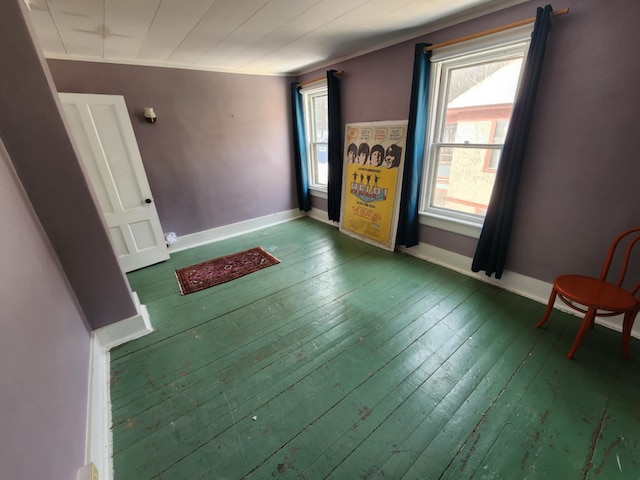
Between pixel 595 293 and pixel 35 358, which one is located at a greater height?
pixel 35 358

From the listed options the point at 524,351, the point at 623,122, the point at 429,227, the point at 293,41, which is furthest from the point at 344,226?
the point at 623,122

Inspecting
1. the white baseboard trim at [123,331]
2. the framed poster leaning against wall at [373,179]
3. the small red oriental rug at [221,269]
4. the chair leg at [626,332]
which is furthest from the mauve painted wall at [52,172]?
the chair leg at [626,332]

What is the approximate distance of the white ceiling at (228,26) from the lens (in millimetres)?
1773

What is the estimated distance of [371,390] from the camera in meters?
1.56

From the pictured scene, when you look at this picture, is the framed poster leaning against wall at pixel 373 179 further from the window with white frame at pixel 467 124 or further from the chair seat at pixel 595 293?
the chair seat at pixel 595 293

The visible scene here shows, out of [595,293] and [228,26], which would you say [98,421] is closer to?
[228,26]

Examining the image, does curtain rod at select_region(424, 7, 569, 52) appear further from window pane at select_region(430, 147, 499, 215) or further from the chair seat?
the chair seat

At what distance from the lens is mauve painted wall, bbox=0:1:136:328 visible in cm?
137

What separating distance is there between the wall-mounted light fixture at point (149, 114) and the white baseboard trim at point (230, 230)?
4.81ft

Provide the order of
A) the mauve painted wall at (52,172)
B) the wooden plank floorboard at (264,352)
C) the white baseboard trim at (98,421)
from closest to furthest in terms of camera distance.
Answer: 1. the white baseboard trim at (98,421)
2. the mauve painted wall at (52,172)
3. the wooden plank floorboard at (264,352)

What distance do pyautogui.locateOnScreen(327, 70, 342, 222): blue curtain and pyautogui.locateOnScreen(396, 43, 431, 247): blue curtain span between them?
1.12 metres

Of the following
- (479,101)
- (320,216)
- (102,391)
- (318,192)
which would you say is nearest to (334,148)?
(318,192)

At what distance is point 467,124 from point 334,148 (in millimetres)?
1689

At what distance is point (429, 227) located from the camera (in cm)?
296
